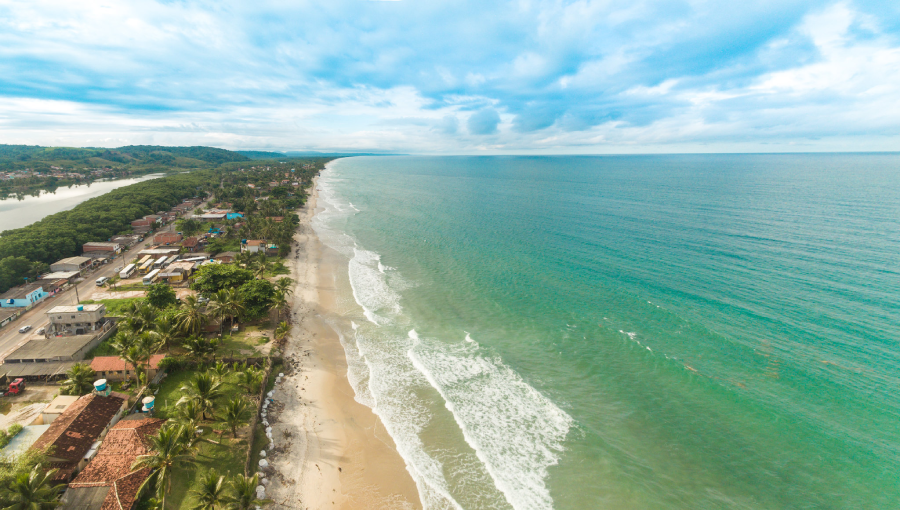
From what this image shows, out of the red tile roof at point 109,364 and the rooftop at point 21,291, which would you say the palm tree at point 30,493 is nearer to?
the red tile roof at point 109,364

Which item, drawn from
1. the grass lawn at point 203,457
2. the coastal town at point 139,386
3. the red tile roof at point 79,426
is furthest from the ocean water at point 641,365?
the red tile roof at point 79,426

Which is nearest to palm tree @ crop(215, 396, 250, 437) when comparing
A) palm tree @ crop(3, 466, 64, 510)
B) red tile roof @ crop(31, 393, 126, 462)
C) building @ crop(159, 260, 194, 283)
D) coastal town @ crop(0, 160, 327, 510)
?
coastal town @ crop(0, 160, 327, 510)

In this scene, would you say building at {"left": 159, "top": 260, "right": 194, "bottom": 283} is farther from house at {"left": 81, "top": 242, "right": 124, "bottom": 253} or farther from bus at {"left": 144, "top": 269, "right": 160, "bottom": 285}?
house at {"left": 81, "top": 242, "right": 124, "bottom": 253}

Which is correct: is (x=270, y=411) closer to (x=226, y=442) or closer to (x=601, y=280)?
(x=226, y=442)

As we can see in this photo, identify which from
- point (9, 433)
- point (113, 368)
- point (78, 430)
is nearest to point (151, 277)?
point (113, 368)

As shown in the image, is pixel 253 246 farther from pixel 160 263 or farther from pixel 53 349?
pixel 53 349

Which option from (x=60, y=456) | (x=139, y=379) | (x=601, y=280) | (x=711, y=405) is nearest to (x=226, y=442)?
(x=60, y=456)
